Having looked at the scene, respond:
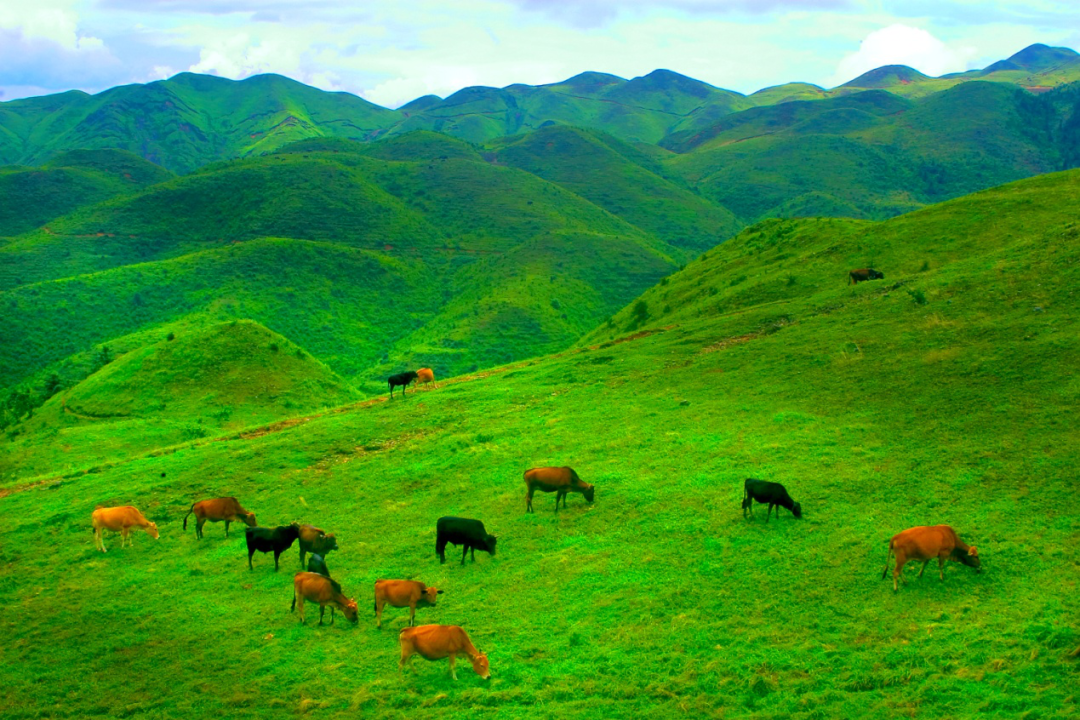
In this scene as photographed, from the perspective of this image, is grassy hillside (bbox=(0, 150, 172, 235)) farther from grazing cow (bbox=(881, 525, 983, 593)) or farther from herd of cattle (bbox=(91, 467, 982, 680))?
grazing cow (bbox=(881, 525, 983, 593))

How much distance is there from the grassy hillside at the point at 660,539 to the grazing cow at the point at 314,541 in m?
0.56

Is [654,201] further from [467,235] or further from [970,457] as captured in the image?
[970,457]

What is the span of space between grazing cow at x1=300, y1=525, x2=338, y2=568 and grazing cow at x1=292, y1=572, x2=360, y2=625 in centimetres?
307

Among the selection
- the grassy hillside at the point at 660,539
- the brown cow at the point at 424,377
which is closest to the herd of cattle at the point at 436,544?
the grassy hillside at the point at 660,539

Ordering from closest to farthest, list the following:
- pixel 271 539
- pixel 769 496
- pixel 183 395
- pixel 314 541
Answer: pixel 769 496, pixel 314 541, pixel 271 539, pixel 183 395

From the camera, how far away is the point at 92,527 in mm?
24969

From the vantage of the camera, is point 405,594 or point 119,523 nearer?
point 405,594

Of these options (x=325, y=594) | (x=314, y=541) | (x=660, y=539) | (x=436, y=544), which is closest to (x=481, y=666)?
(x=325, y=594)

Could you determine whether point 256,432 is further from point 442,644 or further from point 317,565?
point 442,644

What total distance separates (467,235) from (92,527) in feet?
395

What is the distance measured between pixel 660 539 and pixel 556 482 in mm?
3791

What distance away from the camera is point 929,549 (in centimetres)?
1659

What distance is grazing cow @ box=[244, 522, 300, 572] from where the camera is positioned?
20.5 metres

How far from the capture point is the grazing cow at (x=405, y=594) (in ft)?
53.8
